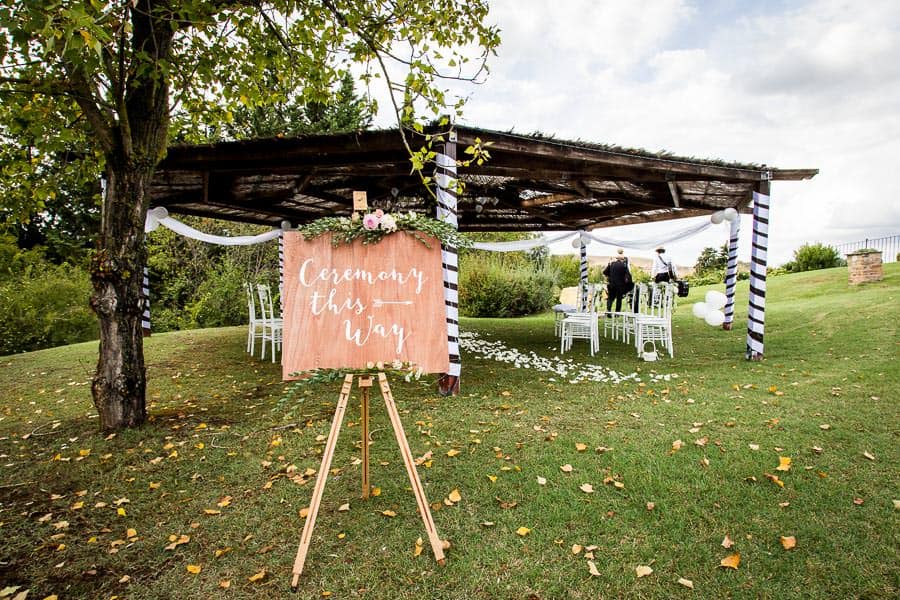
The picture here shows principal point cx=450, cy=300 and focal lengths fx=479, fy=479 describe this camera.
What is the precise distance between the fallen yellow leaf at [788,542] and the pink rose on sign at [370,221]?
107 inches

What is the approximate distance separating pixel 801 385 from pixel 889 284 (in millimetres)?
9951

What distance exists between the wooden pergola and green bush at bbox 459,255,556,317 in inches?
230

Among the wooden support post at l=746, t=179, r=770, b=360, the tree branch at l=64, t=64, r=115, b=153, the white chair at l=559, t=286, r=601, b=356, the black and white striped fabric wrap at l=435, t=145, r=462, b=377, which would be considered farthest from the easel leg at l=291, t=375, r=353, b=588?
the wooden support post at l=746, t=179, r=770, b=360

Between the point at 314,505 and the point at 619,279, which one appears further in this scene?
the point at 619,279

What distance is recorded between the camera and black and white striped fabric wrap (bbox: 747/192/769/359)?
7.16 m

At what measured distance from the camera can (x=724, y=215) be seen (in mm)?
8500

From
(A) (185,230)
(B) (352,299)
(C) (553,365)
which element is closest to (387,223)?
(B) (352,299)

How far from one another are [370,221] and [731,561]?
2.52m

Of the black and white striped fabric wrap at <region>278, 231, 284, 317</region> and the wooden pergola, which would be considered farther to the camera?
the wooden pergola

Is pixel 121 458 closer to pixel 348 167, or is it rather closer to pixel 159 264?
pixel 348 167

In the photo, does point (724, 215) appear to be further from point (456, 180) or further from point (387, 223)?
point (387, 223)

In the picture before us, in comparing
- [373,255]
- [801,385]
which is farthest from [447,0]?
[801,385]

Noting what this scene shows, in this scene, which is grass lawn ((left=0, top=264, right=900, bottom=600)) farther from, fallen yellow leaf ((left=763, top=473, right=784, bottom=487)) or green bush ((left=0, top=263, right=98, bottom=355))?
green bush ((left=0, top=263, right=98, bottom=355))

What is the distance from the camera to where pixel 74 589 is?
90.0 inches
